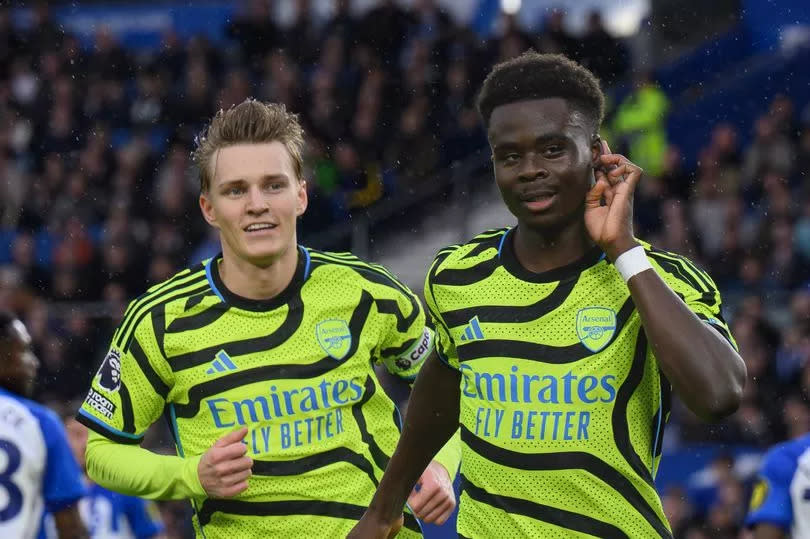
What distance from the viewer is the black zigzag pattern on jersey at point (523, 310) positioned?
417cm

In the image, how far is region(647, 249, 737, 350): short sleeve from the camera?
392 centimetres

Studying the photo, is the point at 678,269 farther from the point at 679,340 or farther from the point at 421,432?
the point at 421,432

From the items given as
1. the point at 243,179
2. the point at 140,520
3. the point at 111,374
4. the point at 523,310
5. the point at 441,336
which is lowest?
the point at 140,520

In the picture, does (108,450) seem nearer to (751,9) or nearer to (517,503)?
(517,503)

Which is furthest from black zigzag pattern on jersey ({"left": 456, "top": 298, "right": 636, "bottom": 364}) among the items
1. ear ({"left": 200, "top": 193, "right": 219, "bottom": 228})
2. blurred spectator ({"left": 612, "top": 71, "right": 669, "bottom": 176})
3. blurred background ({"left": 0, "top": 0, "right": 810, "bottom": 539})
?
blurred spectator ({"left": 612, "top": 71, "right": 669, "bottom": 176})

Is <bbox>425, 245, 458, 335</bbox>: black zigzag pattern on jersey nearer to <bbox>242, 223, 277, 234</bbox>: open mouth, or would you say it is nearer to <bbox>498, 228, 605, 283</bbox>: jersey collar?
<bbox>498, 228, 605, 283</bbox>: jersey collar

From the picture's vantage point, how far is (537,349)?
4.14 meters

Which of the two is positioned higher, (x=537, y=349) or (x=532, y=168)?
(x=532, y=168)

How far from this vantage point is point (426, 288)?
454 centimetres

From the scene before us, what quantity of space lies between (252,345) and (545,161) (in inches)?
63.1

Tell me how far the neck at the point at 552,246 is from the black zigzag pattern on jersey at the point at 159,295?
4.91 ft

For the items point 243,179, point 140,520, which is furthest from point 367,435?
point 140,520

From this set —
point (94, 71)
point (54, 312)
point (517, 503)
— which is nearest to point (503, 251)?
point (517, 503)

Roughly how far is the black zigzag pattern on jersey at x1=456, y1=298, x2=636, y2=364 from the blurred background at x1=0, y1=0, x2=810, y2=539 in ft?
21.1
